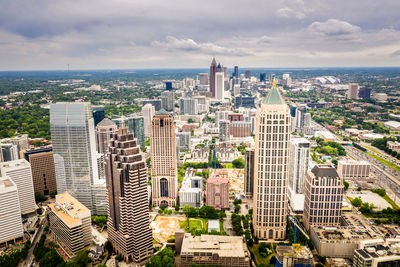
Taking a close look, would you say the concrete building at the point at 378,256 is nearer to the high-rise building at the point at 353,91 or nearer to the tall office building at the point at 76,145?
the tall office building at the point at 76,145

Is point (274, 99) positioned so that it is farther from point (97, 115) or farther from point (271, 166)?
point (97, 115)

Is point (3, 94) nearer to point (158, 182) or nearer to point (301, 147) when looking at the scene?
point (158, 182)

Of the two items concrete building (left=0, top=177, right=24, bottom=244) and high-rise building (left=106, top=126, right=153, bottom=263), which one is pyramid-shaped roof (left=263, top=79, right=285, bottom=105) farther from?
concrete building (left=0, top=177, right=24, bottom=244)

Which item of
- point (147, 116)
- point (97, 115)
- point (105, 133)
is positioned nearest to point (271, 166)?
point (105, 133)

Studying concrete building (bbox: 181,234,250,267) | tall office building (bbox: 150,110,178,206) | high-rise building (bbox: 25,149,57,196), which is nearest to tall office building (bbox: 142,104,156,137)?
high-rise building (bbox: 25,149,57,196)

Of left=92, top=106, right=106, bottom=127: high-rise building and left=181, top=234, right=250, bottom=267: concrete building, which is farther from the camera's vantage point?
left=92, top=106, right=106, bottom=127: high-rise building

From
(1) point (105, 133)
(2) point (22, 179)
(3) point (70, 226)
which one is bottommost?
(3) point (70, 226)
